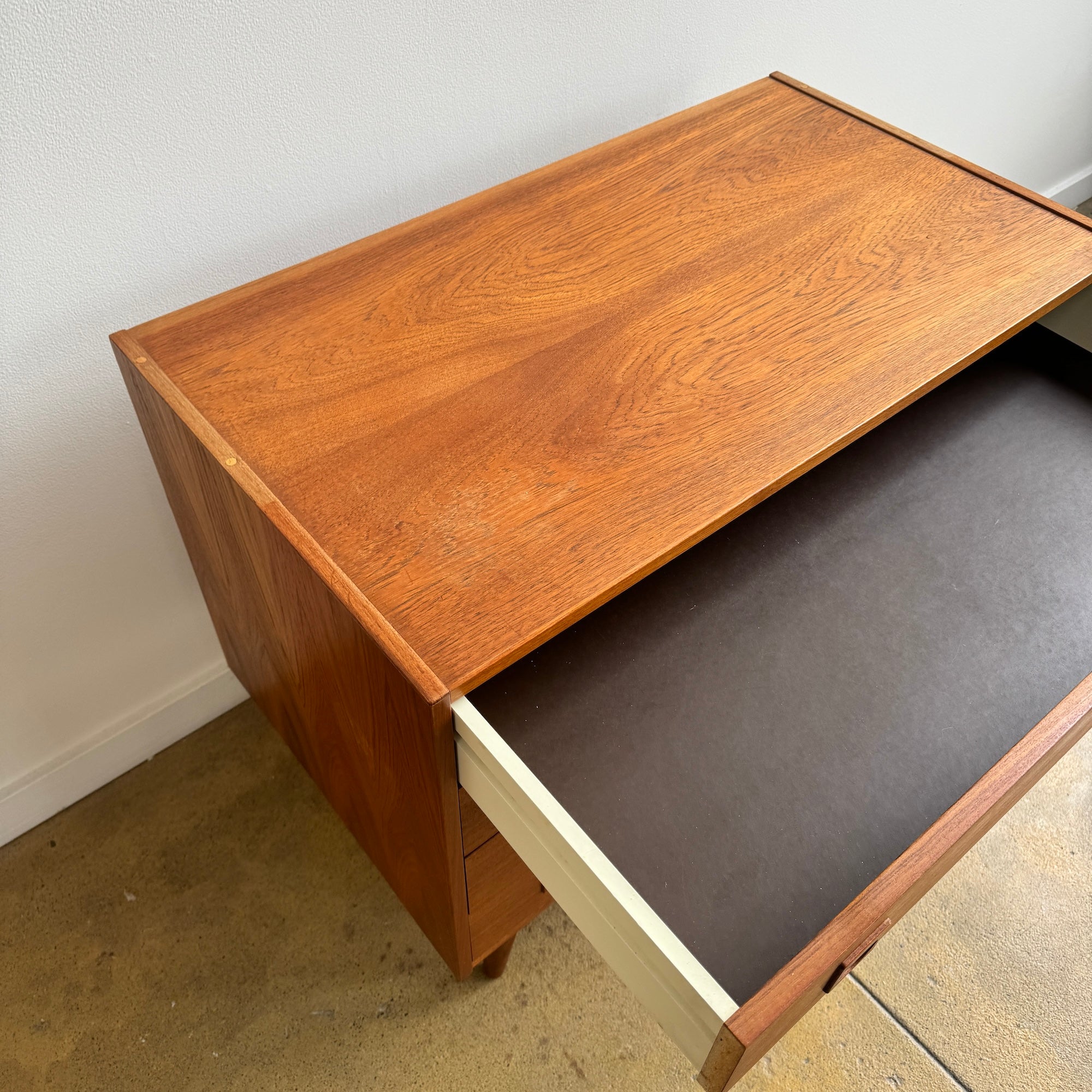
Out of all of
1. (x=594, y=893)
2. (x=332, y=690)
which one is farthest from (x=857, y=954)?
(x=332, y=690)

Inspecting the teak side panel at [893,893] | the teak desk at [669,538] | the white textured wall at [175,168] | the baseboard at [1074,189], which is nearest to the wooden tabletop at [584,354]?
the teak desk at [669,538]

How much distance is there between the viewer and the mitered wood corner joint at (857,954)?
521mm

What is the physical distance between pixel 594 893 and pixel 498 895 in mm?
283

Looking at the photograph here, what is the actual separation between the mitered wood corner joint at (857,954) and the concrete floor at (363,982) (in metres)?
0.52

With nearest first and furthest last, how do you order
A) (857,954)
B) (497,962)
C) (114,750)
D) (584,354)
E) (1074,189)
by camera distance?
(857,954), (584,354), (497,962), (114,750), (1074,189)

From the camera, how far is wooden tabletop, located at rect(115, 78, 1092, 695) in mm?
634

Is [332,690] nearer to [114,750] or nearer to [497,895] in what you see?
[497,895]

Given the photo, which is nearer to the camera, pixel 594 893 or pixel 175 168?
pixel 594 893

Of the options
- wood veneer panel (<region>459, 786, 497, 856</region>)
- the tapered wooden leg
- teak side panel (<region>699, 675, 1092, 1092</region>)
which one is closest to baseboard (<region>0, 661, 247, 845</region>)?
the tapered wooden leg

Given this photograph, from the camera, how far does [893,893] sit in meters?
0.54

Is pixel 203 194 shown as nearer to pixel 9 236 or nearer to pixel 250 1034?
pixel 9 236

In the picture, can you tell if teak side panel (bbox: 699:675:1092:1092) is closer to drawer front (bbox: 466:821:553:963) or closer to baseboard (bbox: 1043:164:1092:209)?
drawer front (bbox: 466:821:553:963)

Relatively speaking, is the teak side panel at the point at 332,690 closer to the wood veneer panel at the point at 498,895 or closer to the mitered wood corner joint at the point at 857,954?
the wood veneer panel at the point at 498,895

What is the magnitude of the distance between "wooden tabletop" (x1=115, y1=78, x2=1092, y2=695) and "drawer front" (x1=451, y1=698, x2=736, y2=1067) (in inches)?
2.2
